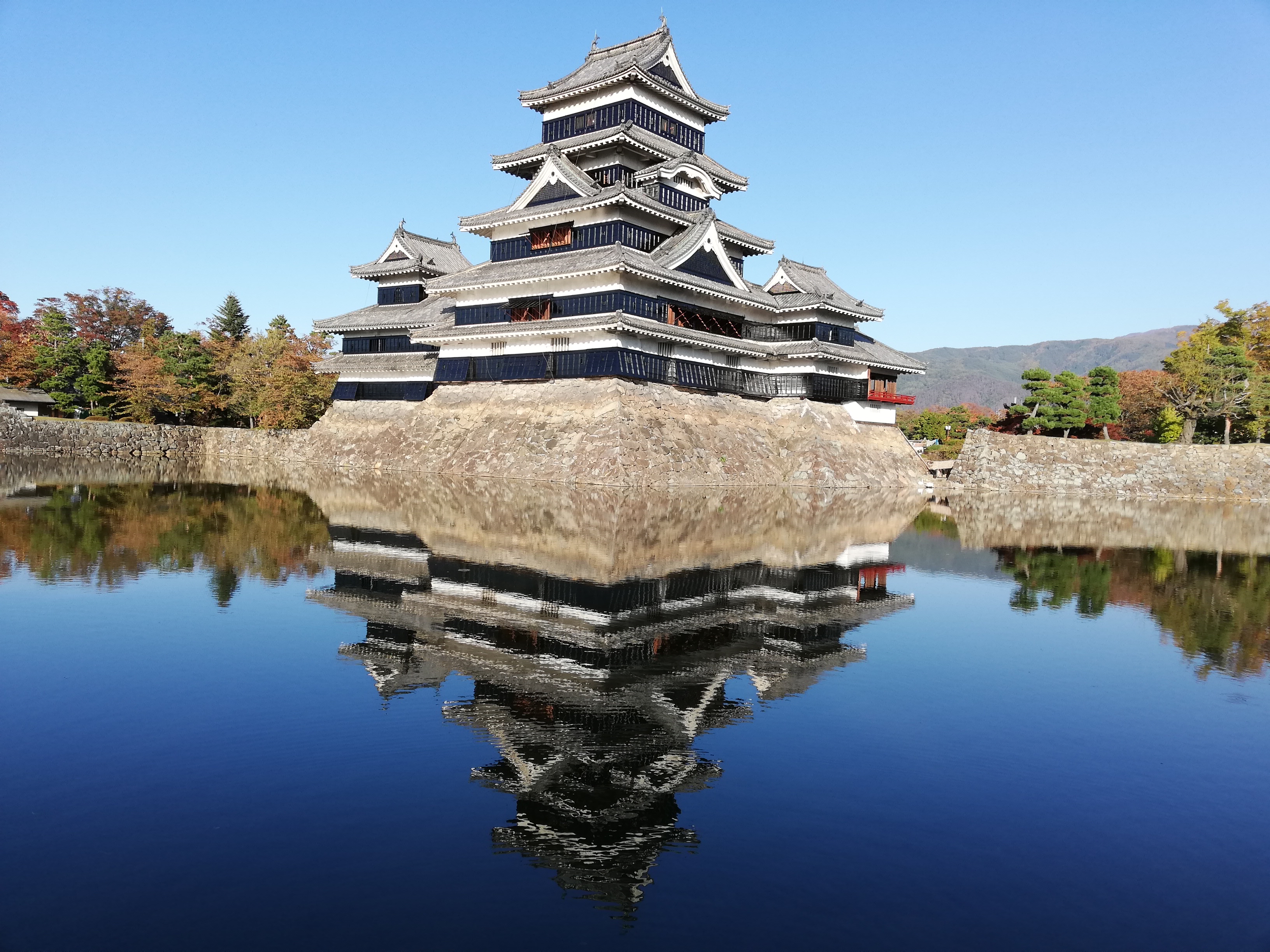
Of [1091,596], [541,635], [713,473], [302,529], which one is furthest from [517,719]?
[713,473]

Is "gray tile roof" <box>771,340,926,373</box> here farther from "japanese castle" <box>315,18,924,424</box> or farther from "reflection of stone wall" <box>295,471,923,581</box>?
"reflection of stone wall" <box>295,471,923,581</box>

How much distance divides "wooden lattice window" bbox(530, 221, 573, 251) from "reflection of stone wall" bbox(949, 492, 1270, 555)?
84.3ft

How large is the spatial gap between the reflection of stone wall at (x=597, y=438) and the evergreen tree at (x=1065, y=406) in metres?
12.1

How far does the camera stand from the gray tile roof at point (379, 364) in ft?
177

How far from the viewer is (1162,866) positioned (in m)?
5.56

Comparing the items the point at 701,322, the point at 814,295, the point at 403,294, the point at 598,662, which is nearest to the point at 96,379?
the point at 403,294

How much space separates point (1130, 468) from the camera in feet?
167

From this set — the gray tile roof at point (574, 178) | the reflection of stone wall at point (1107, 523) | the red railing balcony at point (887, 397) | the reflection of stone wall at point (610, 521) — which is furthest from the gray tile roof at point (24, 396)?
the reflection of stone wall at point (1107, 523)

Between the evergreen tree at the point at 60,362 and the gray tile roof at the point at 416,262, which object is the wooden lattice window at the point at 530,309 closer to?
the gray tile roof at the point at 416,262

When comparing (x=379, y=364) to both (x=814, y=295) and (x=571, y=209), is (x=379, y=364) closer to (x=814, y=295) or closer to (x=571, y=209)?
(x=571, y=209)

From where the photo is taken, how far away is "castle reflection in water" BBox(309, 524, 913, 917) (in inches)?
226

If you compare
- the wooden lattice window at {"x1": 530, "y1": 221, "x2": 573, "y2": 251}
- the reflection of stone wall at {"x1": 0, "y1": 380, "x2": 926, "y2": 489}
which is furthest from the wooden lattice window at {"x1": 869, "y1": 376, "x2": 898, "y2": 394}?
the wooden lattice window at {"x1": 530, "y1": 221, "x2": 573, "y2": 251}

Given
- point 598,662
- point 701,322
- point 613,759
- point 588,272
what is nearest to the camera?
point 613,759

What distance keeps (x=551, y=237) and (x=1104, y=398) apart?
141ft
